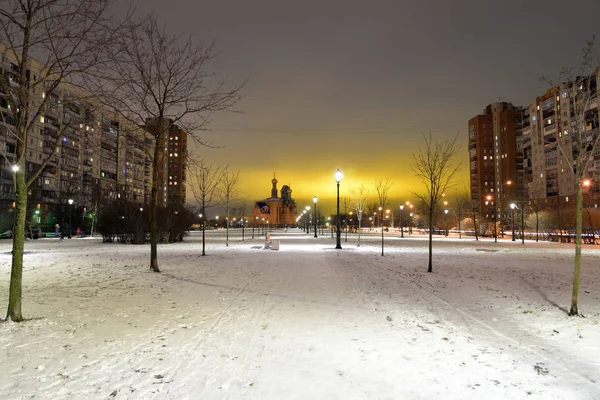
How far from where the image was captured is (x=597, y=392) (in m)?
4.45

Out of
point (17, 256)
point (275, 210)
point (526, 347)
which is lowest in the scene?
point (526, 347)

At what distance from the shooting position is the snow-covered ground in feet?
15.1

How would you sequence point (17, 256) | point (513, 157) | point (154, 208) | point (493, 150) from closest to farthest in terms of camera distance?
point (17, 256) < point (154, 208) < point (513, 157) < point (493, 150)

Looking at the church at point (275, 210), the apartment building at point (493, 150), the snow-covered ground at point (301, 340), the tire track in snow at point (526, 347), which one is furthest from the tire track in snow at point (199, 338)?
the church at point (275, 210)

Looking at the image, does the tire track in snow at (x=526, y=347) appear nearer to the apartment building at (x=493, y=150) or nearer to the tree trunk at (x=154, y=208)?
the tree trunk at (x=154, y=208)

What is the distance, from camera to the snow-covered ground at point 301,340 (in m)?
4.60

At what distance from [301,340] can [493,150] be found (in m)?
153

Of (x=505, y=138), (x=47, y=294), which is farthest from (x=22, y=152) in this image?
(x=505, y=138)

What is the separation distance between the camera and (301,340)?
6430mm

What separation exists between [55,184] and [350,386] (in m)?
89.9

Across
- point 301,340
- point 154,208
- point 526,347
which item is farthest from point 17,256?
point 526,347

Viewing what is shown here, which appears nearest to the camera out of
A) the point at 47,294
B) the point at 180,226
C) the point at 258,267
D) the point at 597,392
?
the point at 597,392

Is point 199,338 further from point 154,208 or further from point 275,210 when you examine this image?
point 275,210

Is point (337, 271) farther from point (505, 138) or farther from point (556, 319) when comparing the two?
point (505, 138)
